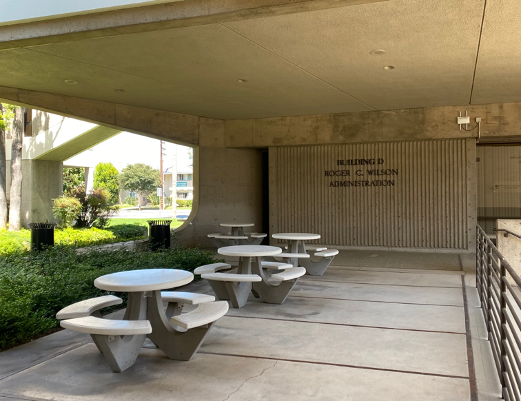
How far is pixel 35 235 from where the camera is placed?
35.3 feet

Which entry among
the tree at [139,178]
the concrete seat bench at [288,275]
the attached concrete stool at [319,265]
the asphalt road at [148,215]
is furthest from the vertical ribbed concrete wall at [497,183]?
the tree at [139,178]

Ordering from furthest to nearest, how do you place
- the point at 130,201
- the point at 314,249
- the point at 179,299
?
the point at 130,201, the point at 314,249, the point at 179,299

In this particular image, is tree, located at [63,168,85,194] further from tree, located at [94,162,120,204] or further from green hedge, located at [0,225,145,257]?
green hedge, located at [0,225,145,257]

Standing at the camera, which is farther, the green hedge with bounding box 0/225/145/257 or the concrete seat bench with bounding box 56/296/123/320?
the green hedge with bounding box 0/225/145/257

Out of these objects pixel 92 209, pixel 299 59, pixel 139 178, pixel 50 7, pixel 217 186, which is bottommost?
pixel 92 209

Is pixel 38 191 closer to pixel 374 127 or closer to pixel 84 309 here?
pixel 374 127

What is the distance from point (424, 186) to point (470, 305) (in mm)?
6578

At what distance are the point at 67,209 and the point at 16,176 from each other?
93.1 inches

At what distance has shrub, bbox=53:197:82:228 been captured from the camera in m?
16.3

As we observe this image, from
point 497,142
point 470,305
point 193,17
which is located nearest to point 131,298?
point 193,17

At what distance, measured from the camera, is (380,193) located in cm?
1281

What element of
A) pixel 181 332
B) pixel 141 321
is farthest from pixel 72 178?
pixel 141 321

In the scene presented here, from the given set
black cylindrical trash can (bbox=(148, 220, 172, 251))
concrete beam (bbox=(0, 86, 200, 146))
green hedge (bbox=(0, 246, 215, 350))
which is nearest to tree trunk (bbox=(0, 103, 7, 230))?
concrete beam (bbox=(0, 86, 200, 146))

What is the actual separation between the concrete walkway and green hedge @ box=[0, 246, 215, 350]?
0.74 feet
